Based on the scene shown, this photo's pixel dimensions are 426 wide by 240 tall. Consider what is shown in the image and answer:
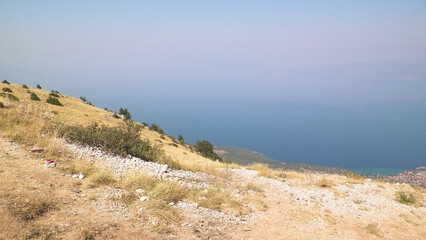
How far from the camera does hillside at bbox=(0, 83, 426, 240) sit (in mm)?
5261

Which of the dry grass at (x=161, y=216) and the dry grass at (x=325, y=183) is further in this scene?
the dry grass at (x=325, y=183)

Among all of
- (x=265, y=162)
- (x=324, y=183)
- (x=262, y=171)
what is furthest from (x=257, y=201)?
(x=265, y=162)

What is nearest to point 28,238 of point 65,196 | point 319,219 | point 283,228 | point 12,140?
point 65,196

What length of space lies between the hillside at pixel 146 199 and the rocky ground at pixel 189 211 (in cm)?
3

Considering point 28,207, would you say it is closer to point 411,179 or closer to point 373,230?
point 373,230

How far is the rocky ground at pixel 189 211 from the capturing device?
5051 mm

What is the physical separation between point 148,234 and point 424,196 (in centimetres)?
1338

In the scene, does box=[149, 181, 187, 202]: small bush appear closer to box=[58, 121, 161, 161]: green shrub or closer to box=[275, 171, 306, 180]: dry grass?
box=[58, 121, 161, 161]: green shrub

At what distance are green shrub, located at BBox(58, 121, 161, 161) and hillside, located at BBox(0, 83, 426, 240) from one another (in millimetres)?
51

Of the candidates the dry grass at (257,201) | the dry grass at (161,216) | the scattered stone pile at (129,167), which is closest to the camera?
the dry grass at (161,216)

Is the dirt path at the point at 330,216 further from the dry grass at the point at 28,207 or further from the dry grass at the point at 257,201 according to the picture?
the dry grass at the point at 28,207

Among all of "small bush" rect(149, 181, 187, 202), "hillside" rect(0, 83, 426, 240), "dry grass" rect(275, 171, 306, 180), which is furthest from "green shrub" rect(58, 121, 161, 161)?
"dry grass" rect(275, 171, 306, 180)

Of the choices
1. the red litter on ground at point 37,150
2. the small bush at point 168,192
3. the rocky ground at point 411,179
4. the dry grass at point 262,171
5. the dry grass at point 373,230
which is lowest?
the rocky ground at point 411,179

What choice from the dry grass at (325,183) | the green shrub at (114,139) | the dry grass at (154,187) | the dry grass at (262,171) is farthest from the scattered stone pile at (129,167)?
the dry grass at (325,183)
